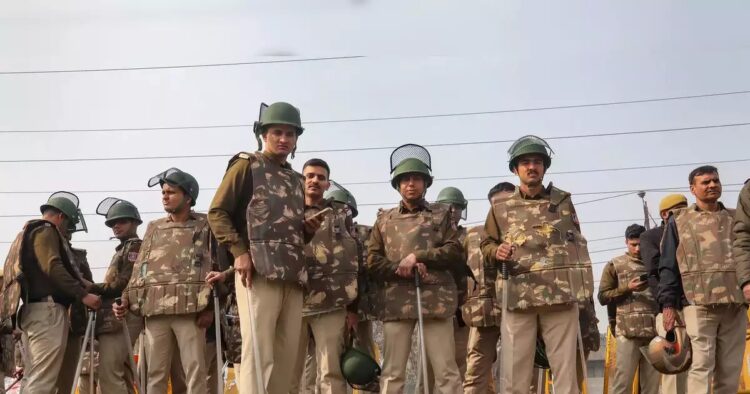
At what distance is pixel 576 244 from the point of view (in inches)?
259

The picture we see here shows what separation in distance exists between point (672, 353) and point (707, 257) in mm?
1003

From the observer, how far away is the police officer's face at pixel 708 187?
765 centimetres

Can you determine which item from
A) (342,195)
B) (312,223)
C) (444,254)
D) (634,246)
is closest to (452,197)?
(342,195)

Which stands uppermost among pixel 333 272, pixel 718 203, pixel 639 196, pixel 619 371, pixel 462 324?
pixel 639 196

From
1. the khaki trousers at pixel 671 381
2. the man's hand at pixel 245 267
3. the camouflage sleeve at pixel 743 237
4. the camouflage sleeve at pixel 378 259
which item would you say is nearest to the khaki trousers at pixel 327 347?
the camouflage sleeve at pixel 378 259

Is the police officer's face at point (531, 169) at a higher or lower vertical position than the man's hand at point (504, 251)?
higher

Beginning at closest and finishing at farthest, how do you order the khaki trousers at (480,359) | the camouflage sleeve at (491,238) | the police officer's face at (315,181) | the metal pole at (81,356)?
the camouflage sleeve at (491,238)
the police officer's face at (315,181)
the khaki trousers at (480,359)
the metal pole at (81,356)

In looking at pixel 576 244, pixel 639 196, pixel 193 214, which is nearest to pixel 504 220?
pixel 576 244

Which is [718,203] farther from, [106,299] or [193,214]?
[106,299]

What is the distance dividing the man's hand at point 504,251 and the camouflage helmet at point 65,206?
5495 millimetres

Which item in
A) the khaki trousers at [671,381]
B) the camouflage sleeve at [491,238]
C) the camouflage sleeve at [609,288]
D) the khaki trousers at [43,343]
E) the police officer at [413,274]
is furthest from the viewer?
the camouflage sleeve at [609,288]

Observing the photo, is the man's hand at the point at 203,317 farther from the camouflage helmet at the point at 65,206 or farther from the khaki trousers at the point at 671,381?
the khaki trousers at the point at 671,381

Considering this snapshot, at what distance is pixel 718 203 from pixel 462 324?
3.10 metres

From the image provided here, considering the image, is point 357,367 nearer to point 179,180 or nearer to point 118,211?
point 179,180
